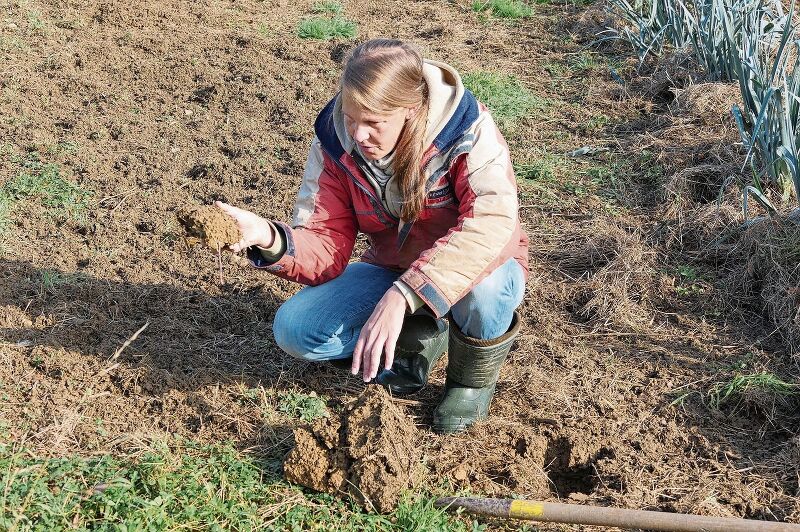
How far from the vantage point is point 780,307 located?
3.52 metres

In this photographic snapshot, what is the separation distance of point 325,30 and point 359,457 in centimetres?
411

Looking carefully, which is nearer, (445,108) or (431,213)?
(445,108)

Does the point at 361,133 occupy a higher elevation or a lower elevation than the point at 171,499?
higher

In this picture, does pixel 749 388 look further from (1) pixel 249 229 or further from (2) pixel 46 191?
(2) pixel 46 191

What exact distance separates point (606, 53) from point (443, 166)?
3.76m

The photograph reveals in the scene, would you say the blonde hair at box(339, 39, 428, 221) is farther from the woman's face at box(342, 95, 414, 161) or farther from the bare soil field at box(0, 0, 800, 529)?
the bare soil field at box(0, 0, 800, 529)

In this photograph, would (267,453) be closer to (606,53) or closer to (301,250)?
(301,250)

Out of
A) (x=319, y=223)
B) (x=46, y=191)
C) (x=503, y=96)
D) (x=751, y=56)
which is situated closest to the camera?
(x=319, y=223)

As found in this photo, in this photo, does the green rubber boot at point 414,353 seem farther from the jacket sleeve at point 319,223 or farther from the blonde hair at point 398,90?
the blonde hair at point 398,90

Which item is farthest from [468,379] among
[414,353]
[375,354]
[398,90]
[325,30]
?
[325,30]

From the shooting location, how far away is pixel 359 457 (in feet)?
8.68

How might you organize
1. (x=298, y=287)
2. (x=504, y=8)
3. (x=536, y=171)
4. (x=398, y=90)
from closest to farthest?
(x=398, y=90), (x=298, y=287), (x=536, y=171), (x=504, y=8)

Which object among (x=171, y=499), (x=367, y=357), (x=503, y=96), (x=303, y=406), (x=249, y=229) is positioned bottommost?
(x=303, y=406)

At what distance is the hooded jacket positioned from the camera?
263 cm
